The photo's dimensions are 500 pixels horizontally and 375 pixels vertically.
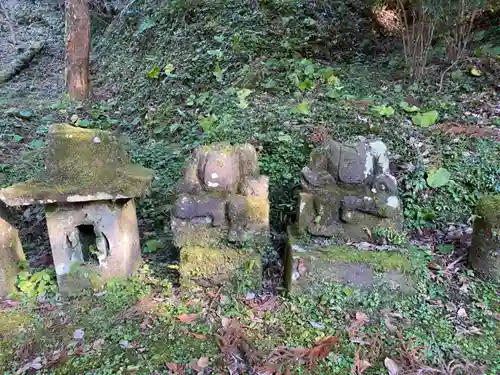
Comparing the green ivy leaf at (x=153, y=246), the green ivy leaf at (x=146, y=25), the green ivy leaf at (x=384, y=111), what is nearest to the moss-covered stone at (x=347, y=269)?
the green ivy leaf at (x=153, y=246)

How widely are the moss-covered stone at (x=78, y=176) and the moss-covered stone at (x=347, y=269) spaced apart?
1578 mm

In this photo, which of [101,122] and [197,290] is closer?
[197,290]

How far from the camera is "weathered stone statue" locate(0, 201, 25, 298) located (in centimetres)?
381

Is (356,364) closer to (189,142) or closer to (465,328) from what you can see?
(465,328)

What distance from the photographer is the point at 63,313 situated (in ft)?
12.1

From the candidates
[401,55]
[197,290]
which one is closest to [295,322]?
[197,290]

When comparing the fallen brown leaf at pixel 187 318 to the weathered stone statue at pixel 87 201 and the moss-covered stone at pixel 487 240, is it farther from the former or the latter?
the moss-covered stone at pixel 487 240

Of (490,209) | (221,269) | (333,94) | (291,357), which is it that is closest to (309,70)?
(333,94)

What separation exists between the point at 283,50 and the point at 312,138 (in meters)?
3.31

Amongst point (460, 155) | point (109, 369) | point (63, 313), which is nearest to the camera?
point (109, 369)

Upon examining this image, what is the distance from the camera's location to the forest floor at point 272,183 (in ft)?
10.6

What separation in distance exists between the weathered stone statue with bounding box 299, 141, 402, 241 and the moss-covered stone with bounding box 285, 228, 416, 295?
236 millimetres

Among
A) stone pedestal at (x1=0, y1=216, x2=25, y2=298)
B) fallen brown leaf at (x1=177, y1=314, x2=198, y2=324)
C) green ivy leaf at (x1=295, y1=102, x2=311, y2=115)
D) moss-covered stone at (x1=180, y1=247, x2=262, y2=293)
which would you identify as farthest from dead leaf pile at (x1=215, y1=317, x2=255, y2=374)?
green ivy leaf at (x1=295, y1=102, x2=311, y2=115)

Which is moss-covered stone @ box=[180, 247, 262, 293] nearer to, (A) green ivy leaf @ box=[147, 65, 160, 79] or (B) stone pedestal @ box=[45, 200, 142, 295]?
(B) stone pedestal @ box=[45, 200, 142, 295]
